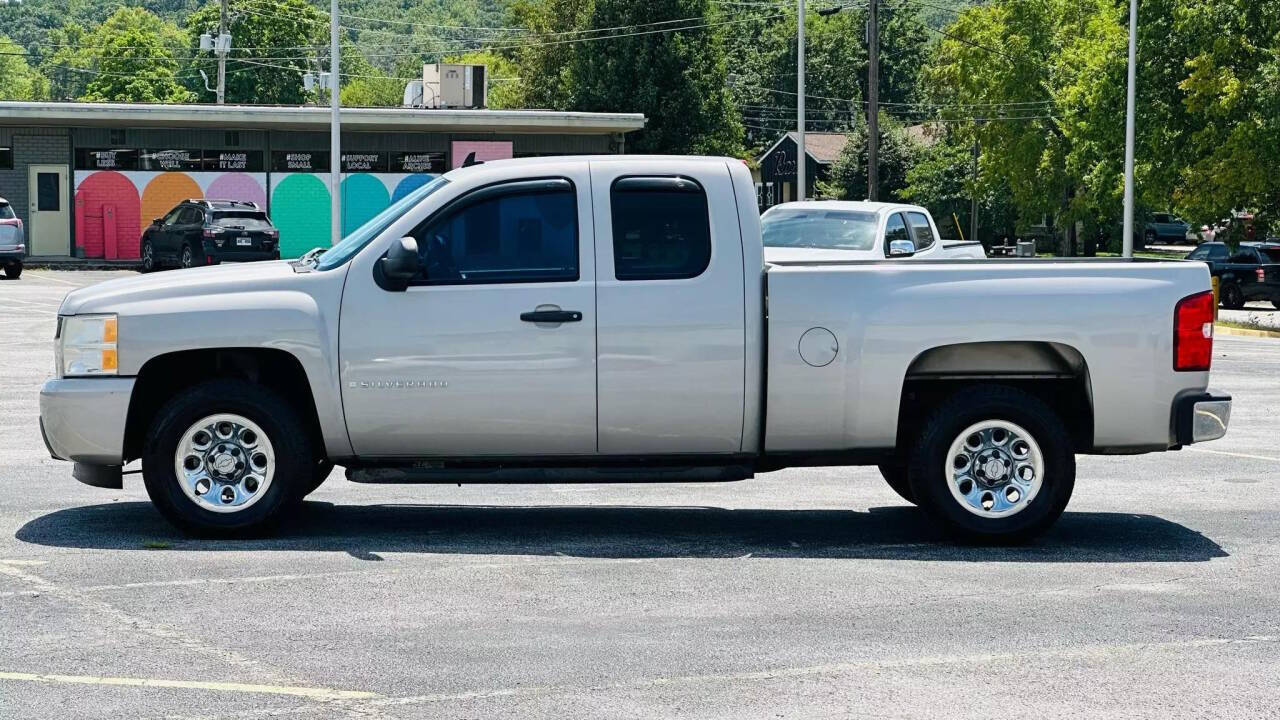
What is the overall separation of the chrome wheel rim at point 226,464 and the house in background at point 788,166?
257 feet

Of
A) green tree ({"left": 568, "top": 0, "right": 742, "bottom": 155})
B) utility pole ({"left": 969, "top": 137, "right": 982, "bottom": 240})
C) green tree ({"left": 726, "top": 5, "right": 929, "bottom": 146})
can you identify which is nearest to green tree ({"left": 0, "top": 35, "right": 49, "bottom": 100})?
green tree ({"left": 726, "top": 5, "right": 929, "bottom": 146})

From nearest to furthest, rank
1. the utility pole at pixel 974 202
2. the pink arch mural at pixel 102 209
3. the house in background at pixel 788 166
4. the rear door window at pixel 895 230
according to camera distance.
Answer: the rear door window at pixel 895 230 < the pink arch mural at pixel 102 209 < the utility pole at pixel 974 202 < the house in background at pixel 788 166

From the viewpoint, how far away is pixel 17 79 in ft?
605

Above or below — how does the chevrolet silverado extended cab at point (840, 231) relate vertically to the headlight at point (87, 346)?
Result: above

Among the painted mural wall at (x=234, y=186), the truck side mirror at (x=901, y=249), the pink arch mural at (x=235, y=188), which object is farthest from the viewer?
the pink arch mural at (x=235, y=188)

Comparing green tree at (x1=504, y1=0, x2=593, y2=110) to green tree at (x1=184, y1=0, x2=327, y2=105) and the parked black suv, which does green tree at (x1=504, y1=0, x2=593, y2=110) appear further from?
the parked black suv

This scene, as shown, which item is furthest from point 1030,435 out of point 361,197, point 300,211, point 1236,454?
point 361,197

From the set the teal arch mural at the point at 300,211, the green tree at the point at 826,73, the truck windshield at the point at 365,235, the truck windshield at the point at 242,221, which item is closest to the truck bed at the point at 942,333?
the truck windshield at the point at 365,235

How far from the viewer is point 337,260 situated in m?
8.84

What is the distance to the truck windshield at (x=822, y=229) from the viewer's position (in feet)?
61.9

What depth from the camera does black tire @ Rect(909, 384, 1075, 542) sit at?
8812 mm

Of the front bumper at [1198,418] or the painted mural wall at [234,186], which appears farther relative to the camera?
the painted mural wall at [234,186]

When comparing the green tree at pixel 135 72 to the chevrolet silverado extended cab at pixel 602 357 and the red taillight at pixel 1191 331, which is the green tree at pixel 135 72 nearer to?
the chevrolet silverado extended cab at pixel 602 357

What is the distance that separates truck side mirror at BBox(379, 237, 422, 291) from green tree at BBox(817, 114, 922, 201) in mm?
65146
